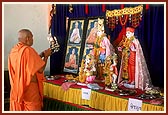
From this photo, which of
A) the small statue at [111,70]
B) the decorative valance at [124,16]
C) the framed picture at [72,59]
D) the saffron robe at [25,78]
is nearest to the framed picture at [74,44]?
the framed picture at [72,59]

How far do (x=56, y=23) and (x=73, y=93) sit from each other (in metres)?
1.44

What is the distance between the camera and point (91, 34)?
3582 millimetres

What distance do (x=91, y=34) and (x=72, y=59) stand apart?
0.49 m

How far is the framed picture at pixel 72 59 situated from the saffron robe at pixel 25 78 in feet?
3.63

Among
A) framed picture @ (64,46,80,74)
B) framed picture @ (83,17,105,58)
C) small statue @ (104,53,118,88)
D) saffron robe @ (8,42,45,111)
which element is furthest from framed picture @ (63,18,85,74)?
saffron robe @ (8,42,45,111)

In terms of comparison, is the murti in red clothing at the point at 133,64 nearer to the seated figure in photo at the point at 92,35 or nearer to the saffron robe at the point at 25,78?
the seated figure in photo at the point at 92,35

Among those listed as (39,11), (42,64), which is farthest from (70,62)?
(42,64)

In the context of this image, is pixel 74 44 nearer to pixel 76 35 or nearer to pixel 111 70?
pixel 76 35

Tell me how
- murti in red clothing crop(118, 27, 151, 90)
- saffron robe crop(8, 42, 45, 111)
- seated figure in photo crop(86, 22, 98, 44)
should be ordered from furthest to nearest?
seated figure in photo crop(86, 22, 98, 44)
murti in red clothing crop(118, 27, 151, 90)
saffron robe crop(8, 42, 45, 111)

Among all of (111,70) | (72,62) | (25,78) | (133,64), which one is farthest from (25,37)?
(72,62)

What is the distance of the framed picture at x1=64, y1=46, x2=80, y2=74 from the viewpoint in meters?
3.80

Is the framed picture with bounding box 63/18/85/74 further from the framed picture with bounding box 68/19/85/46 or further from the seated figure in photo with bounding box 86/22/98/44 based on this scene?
the seated figure in photo with bounding box 86/22/98/44

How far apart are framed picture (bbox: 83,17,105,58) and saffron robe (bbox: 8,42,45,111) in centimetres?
104

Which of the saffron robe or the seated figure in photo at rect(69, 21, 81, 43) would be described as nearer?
the saffron robe
